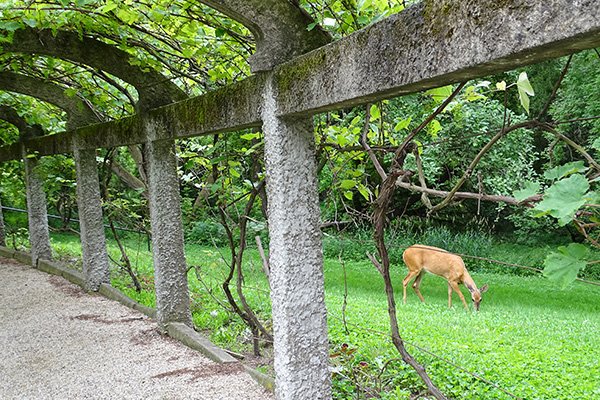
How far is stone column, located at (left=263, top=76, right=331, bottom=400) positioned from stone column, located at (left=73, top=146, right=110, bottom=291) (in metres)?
4.23

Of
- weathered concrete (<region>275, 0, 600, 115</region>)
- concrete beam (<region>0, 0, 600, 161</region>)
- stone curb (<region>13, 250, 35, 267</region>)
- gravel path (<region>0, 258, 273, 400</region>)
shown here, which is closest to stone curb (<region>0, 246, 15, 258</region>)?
stone curb (<region>13, 250, 35, 267</region>)

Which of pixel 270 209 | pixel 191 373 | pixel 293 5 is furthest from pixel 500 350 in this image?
pixel 293 5

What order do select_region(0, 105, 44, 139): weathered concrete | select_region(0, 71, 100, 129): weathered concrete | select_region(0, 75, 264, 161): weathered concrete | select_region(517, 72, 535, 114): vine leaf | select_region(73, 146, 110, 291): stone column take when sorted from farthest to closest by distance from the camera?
1. select_region(0, 105, 44, 139): weathered concrete
2. select_region(73, 146, 110, 291): stone column
3. select_region(0, 71, 100, 129): weathered concrete
4. select_region(0, 75, 264, 161): weathered concrete
5. select_region(517, 72, 535, 114): vine leaf

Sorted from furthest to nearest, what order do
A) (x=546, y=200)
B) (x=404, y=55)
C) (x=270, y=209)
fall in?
1. (x=270, y=209)
2. (x=404, y=55)
3. (x=546, y=200)

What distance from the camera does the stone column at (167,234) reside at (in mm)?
4594

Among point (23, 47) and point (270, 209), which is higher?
point (23, 47)

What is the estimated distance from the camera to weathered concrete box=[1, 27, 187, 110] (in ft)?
14.3

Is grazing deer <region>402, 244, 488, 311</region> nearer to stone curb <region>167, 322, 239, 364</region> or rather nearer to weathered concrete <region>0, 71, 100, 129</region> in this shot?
stone curb <region>167, 322, 239, 364</region>

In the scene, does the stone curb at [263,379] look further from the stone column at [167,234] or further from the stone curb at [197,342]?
the stone column at [167,234]

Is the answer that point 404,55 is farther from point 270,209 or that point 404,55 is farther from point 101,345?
point 101,345

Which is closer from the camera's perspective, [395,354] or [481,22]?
[481,22]

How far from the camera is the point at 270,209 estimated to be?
9.12ft

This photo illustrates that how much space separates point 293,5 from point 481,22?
127 cm

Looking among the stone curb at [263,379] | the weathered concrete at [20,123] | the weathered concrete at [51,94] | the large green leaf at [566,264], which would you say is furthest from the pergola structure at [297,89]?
the weathered concrete at [20,123]
